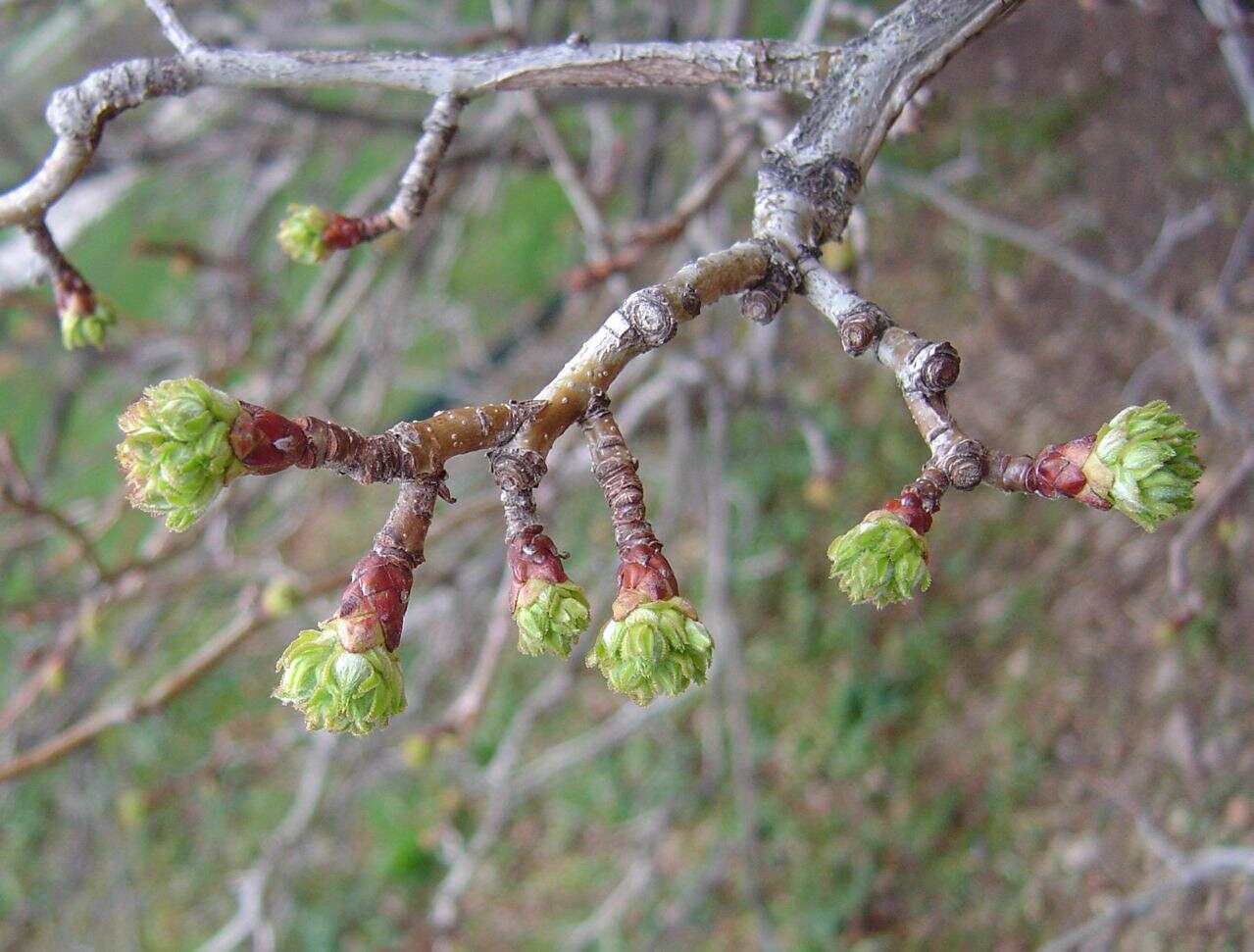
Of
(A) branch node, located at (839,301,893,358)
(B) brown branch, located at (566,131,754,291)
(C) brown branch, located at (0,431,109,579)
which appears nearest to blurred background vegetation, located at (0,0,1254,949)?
(B) brown branch, located at (566,131,754,291)

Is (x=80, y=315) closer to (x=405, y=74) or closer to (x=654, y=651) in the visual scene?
(x=405, y=74)

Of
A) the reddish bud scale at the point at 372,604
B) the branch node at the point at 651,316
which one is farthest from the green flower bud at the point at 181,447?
the branch node at the point at 651,316

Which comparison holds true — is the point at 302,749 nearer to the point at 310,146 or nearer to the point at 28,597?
the point at 28,597

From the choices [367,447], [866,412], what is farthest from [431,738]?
[866,412]

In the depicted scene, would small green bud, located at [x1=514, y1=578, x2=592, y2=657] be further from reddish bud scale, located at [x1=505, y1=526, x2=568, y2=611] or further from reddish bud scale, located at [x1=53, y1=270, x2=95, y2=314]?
reddish bud scale, located at [x1=53, y1=270, x2=95, y2=314]

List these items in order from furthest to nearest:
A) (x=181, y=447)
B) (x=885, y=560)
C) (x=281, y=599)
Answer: (x=281, y=599) < (x=885, y=560) < (x=181, y=447)

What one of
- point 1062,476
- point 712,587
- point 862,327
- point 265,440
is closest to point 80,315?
point 265,440

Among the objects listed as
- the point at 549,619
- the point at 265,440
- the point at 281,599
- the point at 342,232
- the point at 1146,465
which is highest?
the point at 342,232
